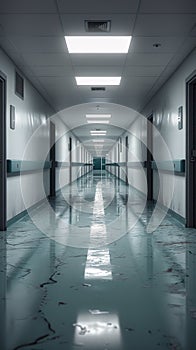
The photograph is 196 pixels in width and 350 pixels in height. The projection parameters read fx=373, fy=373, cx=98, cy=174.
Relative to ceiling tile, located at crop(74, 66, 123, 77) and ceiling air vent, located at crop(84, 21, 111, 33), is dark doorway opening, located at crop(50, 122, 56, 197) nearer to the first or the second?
ceiling tile, located at crop(74, 66, 123, 77)

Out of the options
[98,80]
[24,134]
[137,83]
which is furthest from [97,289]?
[137,83]

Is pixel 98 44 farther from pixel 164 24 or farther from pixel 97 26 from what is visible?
pixel 164 24

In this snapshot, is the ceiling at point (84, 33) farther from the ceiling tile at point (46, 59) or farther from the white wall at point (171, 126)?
the white wall at point (171, 126)

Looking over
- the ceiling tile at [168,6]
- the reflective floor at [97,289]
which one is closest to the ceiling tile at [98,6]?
the ceiling tile at [168,6]

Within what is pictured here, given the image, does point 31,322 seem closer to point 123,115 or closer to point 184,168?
point 184,168

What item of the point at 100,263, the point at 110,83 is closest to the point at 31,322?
the point at 100,263

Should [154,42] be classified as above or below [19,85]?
above

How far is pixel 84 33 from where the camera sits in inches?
184

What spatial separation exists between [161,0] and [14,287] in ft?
9.85

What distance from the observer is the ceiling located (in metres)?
Answer: 3.89

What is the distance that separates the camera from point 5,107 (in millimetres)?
5191

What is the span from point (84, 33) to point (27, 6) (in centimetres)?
98

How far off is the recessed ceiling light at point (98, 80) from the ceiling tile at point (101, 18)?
2.48 metres

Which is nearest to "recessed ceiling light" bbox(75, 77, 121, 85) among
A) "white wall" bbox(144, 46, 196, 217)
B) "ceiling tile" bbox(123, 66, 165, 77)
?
"ceiling tile" bbox(123, 66, 165, 77)
